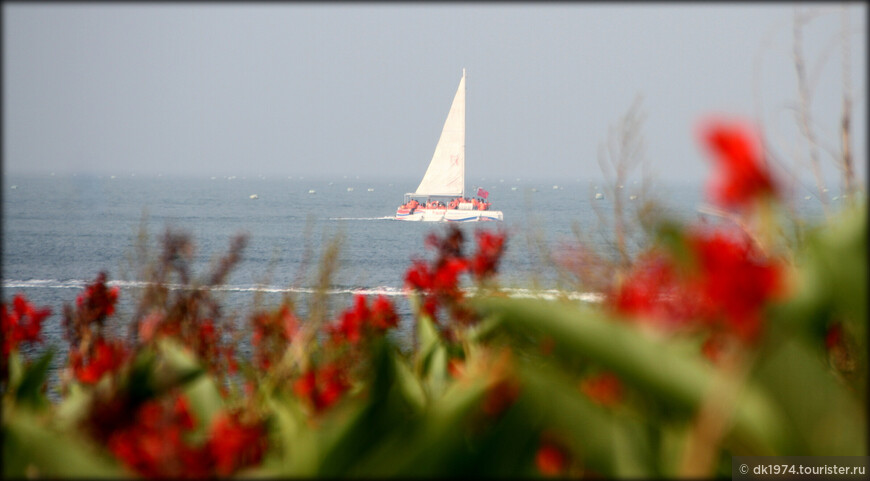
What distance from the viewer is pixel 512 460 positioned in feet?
4.22

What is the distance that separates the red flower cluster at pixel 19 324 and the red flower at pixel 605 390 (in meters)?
2.20

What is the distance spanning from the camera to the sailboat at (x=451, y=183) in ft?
150

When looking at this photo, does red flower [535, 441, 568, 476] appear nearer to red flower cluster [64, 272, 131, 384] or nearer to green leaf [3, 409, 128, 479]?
green leaf [3, 409, 128, 479]

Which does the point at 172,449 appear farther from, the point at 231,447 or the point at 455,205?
the point at 455,205

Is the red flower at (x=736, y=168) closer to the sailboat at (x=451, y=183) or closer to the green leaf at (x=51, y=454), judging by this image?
the green leaf at (x=51, y=454)

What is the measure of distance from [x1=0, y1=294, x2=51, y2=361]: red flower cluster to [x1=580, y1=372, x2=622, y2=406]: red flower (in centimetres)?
220

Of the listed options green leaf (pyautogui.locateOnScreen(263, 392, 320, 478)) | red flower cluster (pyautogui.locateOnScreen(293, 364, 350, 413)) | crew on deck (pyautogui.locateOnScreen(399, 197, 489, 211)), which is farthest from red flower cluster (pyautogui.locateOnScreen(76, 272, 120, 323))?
crew on deck (pyautogui.locateOnScreen(399, 197, 489, 211))

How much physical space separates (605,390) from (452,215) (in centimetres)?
4770

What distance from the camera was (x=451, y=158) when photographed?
1859 inches

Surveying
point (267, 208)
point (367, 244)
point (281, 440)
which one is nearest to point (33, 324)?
point (281, 440)

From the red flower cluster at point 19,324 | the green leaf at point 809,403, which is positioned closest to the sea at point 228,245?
the red flower cluster at point 19,324

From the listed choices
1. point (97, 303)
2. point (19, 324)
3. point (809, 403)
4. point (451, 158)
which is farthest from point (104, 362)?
point (451, 158)

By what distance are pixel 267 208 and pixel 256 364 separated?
204 feet

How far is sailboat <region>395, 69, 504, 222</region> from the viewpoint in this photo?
4581 centimetres
